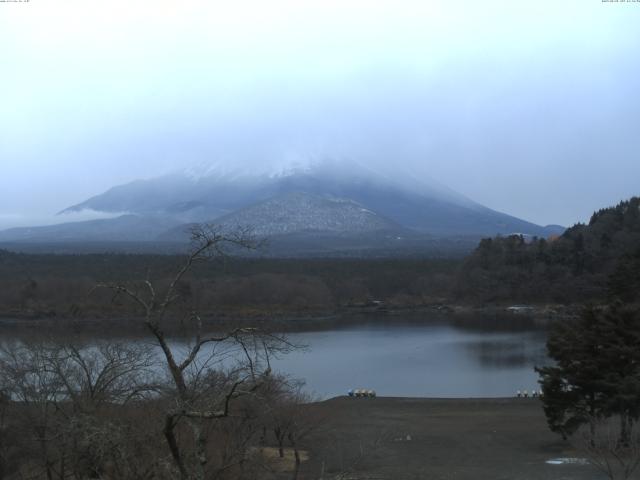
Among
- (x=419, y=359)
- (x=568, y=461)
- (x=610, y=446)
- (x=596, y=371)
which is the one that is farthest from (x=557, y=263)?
(x=610, y=446)

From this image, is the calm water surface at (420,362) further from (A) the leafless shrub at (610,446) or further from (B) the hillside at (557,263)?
(B) the hillside at (557,263)

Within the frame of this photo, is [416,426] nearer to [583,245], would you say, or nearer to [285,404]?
[285,404]

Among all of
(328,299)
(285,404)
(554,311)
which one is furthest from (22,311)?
(285,404)

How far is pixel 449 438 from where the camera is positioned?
1506 centimetres

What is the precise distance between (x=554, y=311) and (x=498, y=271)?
8.03 meters

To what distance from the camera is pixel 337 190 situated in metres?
164

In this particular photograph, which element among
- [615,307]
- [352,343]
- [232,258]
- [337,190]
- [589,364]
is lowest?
[352,343]

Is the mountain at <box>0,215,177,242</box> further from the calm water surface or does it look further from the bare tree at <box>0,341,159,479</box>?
the bare tree at <box>0,341,159,479</box>

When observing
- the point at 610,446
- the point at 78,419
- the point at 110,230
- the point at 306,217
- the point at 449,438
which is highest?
the point at 306,217

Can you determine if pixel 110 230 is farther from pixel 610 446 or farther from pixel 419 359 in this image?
pixel 610 446

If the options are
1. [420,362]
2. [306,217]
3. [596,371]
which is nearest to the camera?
[596,371]

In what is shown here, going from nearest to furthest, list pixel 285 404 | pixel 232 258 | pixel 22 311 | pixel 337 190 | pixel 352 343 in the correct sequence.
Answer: pixel 232 258 < pixel 285 404 < pixel 352 343 < pixel 22 311 < pixel 337 190

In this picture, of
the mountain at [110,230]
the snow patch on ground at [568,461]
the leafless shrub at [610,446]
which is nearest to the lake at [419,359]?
the snow patch on ground at [568,461]

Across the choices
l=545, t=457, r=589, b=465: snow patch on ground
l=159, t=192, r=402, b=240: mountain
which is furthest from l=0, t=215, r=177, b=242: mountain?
l=545, t=457, r=589, b=465: snow patch on ground
